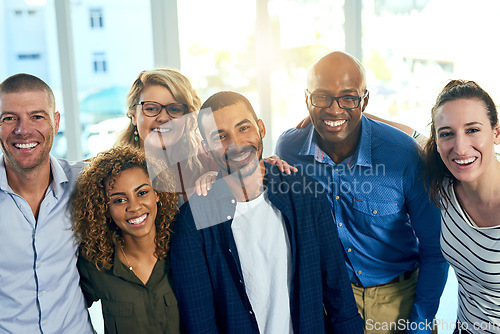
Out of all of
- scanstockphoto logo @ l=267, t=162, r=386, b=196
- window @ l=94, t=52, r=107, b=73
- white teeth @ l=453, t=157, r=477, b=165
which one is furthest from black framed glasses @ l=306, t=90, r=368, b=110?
window @ l=94, t=52, r=107, b=73

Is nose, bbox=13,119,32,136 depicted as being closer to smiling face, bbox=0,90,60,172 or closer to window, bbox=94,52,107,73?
smiling face, bbox=0,90,60,172

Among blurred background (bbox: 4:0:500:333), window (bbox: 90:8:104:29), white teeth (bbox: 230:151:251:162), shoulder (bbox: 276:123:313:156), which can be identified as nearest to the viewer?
white teeth (bbox: 230:151:251:162)

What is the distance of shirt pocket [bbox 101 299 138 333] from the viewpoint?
1.63 metres

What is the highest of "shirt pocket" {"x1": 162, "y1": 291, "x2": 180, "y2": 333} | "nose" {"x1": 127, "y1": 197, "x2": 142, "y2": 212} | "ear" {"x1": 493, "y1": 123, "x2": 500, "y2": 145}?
"ear" {"x1": 493, "y1": 123, "x2": 500, "y2": 145}

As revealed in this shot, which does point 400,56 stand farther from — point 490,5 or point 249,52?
point 249,52

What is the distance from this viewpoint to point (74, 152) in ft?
12.7

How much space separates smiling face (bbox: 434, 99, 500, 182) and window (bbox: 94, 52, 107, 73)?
437cm

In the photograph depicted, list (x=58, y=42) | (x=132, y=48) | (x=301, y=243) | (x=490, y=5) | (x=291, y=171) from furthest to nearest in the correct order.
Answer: (x=132, y=48) < (x=490, y=5) < (x=58, y=42) < (x=291, y=171) < (x=301, y=243)

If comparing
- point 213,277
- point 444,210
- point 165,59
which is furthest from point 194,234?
point 165,59

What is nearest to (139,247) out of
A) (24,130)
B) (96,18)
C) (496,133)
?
(24,130)

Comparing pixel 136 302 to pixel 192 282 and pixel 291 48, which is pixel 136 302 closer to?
pixel 192 282

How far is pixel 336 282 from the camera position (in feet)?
5.55

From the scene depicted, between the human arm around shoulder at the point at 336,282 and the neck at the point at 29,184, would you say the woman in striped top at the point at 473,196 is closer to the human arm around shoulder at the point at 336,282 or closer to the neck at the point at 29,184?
the human arm around shoulder at the point at 336,282

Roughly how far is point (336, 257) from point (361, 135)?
536 mm
